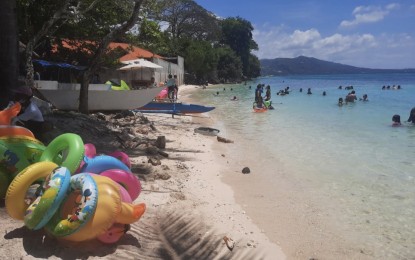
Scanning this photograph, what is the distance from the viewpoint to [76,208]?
3469mm

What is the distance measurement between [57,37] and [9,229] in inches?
506

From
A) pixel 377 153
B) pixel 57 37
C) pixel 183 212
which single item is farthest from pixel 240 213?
pixel 57 37

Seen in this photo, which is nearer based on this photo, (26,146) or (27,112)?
(26,146)

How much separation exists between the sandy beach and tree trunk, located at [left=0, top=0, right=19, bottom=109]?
2.53m

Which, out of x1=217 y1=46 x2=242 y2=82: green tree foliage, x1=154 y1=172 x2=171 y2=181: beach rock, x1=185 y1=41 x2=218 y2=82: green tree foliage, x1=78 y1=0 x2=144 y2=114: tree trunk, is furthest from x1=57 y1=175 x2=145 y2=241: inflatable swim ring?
x1=217 y1=46 x2=242 y2=82: green tree foliage

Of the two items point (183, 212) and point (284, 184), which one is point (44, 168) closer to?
point (183, 212)

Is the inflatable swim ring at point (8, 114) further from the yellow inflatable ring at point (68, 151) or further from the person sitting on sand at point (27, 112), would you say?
the yellow inflatable ring at point (68, 151)

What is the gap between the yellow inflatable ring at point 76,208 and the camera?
133 inches

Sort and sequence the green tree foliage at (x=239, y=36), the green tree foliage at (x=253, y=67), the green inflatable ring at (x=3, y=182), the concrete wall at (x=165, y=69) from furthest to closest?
the green tree foliage at (x=253, y=67) → the green tree foliage at (x=239, y=36) → the concrete wall at (x=165, y=69) → the green inflatable ring at (x=3, y=182)

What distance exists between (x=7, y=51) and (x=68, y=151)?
3.52 meters

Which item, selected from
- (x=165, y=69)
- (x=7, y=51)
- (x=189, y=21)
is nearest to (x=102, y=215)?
(x=7, y=51)

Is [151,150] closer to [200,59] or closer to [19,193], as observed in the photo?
[19,193]

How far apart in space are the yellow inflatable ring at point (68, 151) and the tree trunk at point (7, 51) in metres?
2.94

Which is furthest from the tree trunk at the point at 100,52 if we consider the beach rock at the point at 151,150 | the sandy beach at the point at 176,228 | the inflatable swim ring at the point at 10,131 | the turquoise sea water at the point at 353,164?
the inflatable swim ring at the point at 10,131
